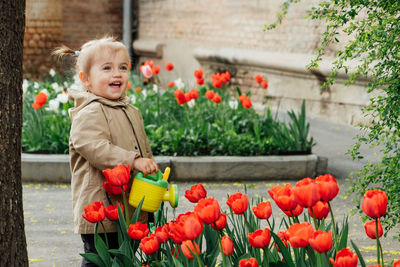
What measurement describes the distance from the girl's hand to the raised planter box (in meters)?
3.11

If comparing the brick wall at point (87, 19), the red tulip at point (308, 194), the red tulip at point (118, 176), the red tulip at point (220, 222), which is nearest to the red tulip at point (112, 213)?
the red tulip at point (118, 176)

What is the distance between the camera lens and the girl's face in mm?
3141

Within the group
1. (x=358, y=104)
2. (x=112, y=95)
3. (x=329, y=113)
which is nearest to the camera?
(x=112, y=95)

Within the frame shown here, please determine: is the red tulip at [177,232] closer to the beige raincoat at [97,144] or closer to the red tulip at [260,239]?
the red tulip at [260,239]

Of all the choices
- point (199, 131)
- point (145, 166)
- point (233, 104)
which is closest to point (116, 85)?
point (145, 166)

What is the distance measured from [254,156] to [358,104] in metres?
2.44

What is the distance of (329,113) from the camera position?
8.94 metres

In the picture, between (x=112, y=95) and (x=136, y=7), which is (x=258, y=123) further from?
(x=136, y=7)

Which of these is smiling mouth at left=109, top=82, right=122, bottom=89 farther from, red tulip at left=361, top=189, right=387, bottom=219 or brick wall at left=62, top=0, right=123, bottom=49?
brick wall at left=62, top=0, right=123, bottom=49

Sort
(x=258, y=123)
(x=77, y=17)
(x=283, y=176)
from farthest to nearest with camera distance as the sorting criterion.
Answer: (x=77, y=17), (x=258, y=123), (x=283, y=176)

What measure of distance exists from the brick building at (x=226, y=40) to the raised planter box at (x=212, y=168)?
1430 mm

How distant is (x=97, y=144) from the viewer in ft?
9.88

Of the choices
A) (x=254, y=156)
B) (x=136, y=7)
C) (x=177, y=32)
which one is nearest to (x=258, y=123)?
(x=254, y=156)

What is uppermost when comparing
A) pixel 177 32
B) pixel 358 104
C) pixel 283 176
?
pixel 177 32
